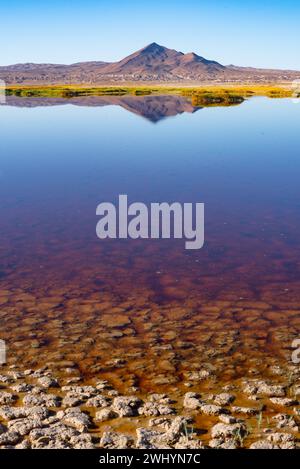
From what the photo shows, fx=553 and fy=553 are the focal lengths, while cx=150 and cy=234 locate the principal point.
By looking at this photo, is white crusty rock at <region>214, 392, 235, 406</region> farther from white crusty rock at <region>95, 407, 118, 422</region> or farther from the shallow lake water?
white crusty rock at <region>95, 407, 118, 422</region>

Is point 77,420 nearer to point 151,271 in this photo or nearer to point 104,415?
point 104,415

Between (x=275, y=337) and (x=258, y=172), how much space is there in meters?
13.2

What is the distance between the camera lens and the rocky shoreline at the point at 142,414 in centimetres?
517

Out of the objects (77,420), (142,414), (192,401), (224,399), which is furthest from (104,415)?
(224,399)

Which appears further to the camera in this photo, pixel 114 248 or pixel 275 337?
pixel 114 248

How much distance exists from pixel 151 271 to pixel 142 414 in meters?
4.79

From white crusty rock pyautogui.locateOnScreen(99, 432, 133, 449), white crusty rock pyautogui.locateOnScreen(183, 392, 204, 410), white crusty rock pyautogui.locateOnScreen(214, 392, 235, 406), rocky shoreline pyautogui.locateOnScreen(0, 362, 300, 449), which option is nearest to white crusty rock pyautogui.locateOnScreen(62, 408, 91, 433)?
rocky shoreline pyautogui.locateOnScreen(0, 362, 300, 449)

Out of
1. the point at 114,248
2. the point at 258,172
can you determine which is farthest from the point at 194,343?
the point at 258,172

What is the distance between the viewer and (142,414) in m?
5.73

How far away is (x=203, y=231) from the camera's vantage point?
12.8 m

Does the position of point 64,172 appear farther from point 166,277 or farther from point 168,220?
point 166,277

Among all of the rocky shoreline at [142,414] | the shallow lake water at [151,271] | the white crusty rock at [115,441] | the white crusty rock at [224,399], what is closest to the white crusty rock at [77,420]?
the rocky shoreline at [142,414]

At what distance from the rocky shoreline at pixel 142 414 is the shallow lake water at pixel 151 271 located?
34 centimetres

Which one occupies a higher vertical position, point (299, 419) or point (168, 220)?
point (168, 220)
